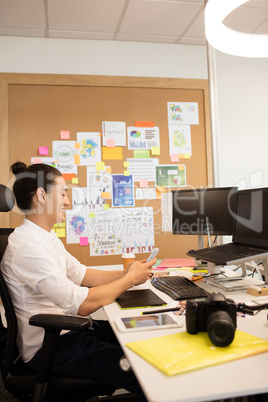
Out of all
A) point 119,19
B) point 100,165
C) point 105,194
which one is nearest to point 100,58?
point 119,19

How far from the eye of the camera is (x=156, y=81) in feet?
10.5

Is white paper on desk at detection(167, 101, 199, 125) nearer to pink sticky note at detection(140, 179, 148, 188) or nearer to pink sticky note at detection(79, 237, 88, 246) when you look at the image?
pink sticky note at detection(140, 179, 148, 188)

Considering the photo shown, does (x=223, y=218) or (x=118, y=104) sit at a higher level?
(x=118, y=104)

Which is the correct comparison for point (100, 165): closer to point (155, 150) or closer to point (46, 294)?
point (155, 150)

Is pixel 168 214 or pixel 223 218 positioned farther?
pixel 168 214

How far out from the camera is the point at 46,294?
1259mm

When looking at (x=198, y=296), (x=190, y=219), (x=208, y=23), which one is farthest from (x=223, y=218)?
(x=208, y=23)

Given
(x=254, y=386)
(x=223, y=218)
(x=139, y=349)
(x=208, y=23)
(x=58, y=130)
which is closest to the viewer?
(x=254, y=386)

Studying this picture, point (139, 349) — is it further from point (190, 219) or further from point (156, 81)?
point (156, 81)

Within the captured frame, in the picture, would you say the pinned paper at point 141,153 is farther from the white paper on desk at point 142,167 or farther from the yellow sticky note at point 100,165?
the yellow sticky note at point 100,165

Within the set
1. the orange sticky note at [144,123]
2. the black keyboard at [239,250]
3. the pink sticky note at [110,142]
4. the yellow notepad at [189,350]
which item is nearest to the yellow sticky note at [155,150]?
the orange sticky note at [144,123]

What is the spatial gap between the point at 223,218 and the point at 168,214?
1.17m

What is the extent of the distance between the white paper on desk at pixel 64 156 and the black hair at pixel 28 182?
1.51 meters

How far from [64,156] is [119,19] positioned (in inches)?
47.2
